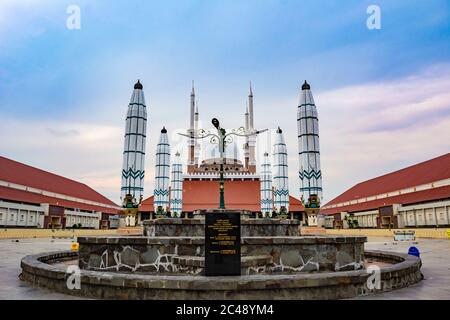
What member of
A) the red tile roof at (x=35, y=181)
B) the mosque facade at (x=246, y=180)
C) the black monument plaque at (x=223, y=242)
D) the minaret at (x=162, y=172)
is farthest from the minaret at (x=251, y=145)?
the black monument plaque at (x=223, y=242)

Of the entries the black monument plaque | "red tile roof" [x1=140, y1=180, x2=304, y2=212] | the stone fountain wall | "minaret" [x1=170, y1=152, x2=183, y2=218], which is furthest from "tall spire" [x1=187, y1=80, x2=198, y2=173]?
the black monument plaque

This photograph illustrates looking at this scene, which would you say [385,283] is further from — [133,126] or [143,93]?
[143,93]

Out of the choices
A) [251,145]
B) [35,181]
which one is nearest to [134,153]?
[35,181]

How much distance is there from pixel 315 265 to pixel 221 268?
2674 mm

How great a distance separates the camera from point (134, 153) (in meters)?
37.7

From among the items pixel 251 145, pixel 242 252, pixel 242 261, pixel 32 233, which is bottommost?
pixel 32 233

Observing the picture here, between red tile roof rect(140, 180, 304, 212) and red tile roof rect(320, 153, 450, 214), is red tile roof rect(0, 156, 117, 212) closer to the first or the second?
red tile roof rect(140, 180, 304, 212)

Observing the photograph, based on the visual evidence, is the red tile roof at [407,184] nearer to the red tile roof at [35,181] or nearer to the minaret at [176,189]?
the minaret at [176,189]

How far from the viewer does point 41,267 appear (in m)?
7.16

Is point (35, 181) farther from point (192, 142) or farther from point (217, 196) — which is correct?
point (192, 142)

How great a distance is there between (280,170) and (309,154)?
691 inches

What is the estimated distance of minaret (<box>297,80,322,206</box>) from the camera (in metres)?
34.9

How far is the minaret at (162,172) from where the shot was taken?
5028 centimetres
